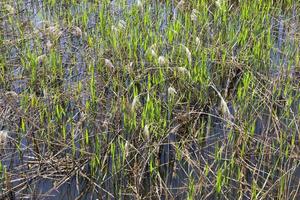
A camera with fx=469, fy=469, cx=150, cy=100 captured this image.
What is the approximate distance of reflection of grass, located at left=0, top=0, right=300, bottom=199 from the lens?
2584mm

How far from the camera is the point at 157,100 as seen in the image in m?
3.06

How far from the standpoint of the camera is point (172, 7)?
4.52 metres

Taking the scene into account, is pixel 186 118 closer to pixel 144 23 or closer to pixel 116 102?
pixel 116 102

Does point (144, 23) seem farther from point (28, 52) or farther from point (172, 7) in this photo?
point (28, 52)

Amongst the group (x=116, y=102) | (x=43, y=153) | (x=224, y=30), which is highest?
(x=224, y=30)

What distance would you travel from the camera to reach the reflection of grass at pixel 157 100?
8.48 ft

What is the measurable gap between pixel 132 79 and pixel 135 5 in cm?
121

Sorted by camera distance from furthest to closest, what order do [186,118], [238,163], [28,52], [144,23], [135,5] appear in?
[135,5]
[144,23]
[28,52]
[186,118]
[238,163]

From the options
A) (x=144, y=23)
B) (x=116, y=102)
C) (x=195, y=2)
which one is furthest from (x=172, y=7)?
(x=116, y=102)

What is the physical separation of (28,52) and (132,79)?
86 centimetres

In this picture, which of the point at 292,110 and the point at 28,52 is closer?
the point at 292,110

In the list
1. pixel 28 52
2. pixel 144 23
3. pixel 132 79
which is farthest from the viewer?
pixel 144 23

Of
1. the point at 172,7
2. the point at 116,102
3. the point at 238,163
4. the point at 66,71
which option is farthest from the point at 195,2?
the point at 238,163

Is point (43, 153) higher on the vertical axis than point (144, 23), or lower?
lower
